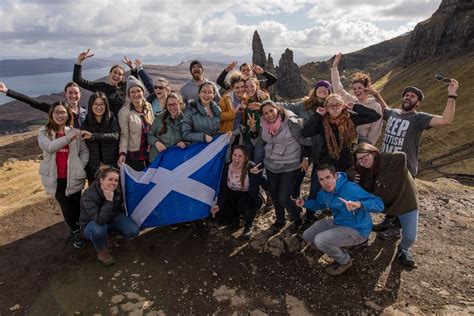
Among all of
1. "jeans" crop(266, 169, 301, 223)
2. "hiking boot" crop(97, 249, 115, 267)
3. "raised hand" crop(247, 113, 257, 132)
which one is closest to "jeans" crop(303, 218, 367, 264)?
"jeans" crop(266, 169, 301, 223)

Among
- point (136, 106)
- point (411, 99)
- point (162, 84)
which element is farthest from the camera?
point (162, 84)

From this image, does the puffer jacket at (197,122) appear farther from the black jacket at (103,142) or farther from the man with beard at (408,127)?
the man with beard at (408,127)

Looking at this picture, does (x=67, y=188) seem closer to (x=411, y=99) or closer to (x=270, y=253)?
(x=270, y=253)

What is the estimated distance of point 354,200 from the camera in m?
6.64

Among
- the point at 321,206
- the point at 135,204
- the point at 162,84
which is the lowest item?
the point at 135,204

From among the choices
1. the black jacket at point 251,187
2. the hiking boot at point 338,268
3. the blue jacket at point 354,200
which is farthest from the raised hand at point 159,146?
the hiking boot at point 338,268

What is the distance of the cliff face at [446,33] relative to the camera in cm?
7556

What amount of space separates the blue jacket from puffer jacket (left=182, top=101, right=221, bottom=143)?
10.8ft

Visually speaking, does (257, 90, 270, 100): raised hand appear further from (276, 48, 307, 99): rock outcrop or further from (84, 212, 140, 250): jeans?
(276, 48, 307, 99): rock outcrop

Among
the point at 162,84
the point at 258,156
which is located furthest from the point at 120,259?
the point at 162,84

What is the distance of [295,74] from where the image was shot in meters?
109

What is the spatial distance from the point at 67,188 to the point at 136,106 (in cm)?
269

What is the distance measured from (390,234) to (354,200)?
2.63 metres

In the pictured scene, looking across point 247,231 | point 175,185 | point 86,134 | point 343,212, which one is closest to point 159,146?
point 175,185
